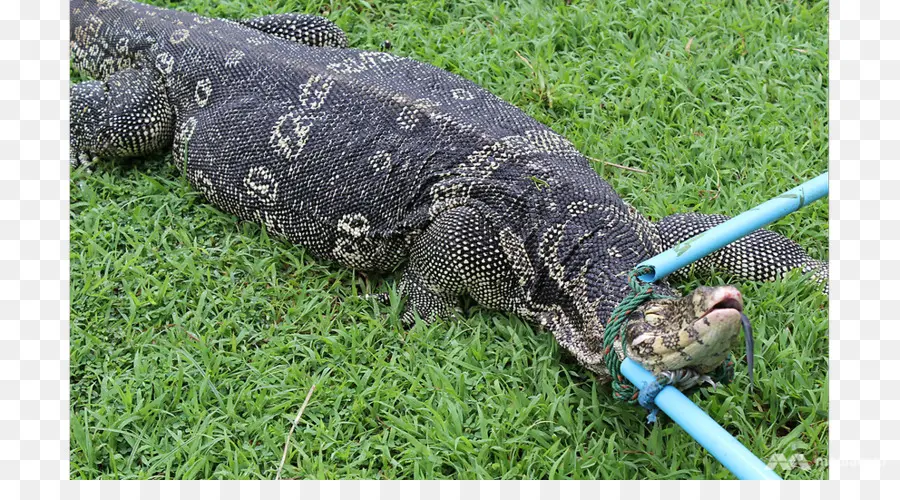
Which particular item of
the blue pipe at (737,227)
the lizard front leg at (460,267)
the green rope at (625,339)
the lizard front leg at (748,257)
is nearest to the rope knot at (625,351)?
the green rope at (625,339)

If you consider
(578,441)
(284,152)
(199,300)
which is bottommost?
(199,300)

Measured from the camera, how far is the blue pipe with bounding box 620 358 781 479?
9.69 ft

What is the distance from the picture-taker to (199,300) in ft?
15.7

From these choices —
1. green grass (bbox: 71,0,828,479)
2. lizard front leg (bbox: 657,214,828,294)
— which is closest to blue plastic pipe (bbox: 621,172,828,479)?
green grass (bbox: 71,0,828,479)

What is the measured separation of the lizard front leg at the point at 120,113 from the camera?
5.51m

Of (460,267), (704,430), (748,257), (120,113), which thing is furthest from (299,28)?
(704,430)

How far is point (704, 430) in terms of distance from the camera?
3.12 m

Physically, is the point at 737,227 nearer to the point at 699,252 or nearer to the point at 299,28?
the point at 699,252

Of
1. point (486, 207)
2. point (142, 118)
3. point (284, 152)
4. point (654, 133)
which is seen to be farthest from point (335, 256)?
point (654, 133)

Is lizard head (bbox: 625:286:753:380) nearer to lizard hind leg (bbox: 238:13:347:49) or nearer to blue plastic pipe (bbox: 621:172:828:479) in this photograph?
blue plastic pipe (bbox: 621:172:828:479)

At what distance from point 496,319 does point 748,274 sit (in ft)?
4.30

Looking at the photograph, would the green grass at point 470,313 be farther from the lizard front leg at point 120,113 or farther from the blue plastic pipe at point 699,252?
the blue plastic pipe at point 699,252

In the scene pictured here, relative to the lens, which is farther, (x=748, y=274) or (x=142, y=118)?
(x=142, y=118)

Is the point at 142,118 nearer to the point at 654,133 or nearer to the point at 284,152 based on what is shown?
the point at 284,152
